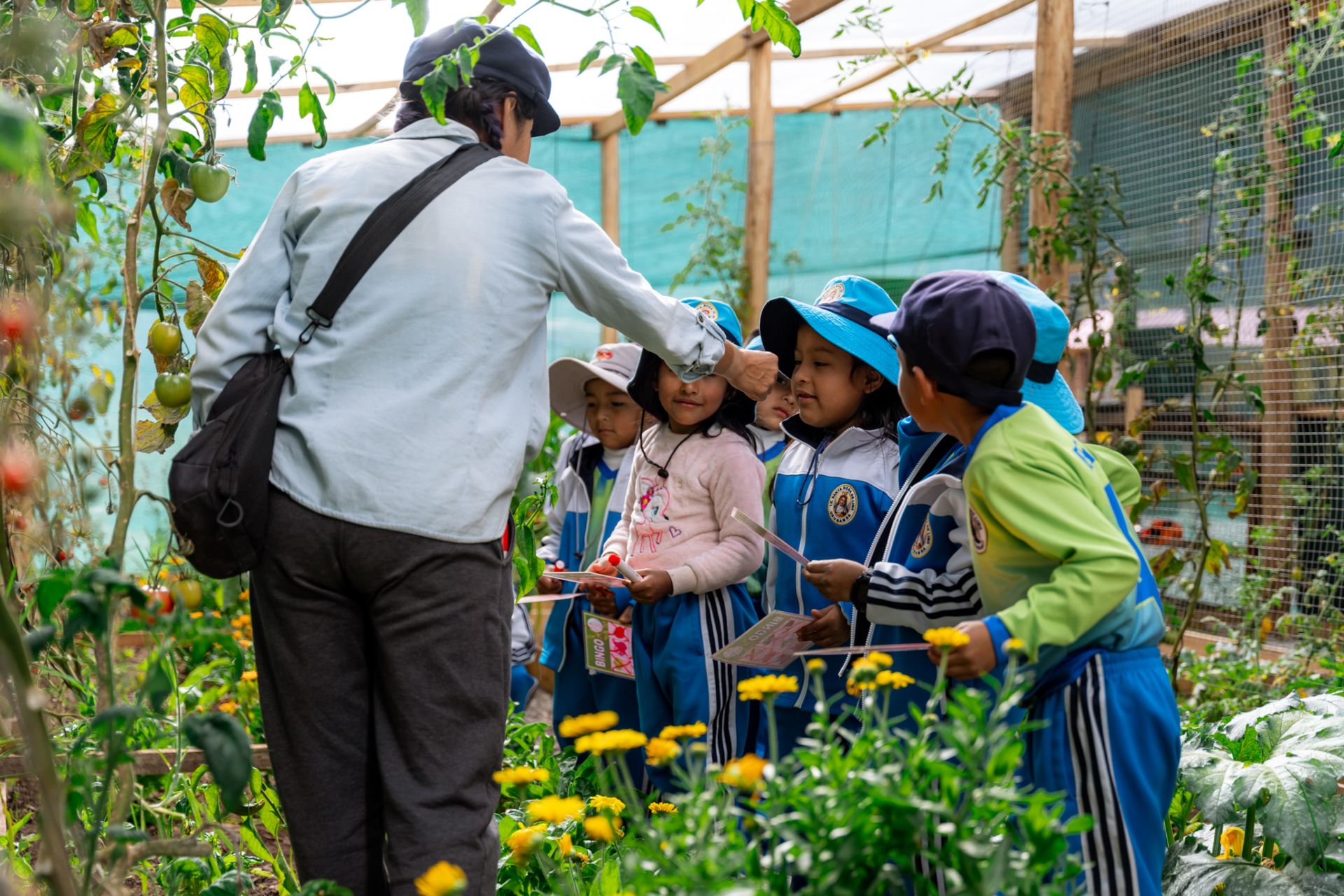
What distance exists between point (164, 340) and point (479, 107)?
0.60 m

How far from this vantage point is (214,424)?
1635 millimetres

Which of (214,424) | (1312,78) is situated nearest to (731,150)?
(1312,78)

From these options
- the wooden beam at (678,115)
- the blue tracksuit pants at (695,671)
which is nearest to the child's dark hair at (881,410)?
the blue tracksuit pants at (695,671)

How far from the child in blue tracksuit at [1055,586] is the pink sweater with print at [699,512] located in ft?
3.67

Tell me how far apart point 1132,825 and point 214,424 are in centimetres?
135

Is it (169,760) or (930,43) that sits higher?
(930,43)

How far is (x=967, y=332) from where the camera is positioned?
157cm

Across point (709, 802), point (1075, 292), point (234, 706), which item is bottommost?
point (234, 706)

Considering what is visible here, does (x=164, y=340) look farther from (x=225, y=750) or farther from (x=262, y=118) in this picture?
(x=225, y=750)

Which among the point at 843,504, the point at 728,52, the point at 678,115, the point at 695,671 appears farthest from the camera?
the point at 678,115

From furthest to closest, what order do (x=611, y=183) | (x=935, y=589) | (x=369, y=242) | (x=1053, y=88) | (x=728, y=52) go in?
(x=611, y=183)
(x=728, y=52)
(x=1053, y=88)
(x=935, y=589)
(x=369, y=242)

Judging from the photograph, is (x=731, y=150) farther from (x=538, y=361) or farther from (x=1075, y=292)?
(x=538, y=361)

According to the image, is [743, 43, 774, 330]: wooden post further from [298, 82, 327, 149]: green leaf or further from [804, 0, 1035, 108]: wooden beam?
[298, 82, 327, 149]: green leaf

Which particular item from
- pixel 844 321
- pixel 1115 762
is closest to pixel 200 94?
pixel 844 321
